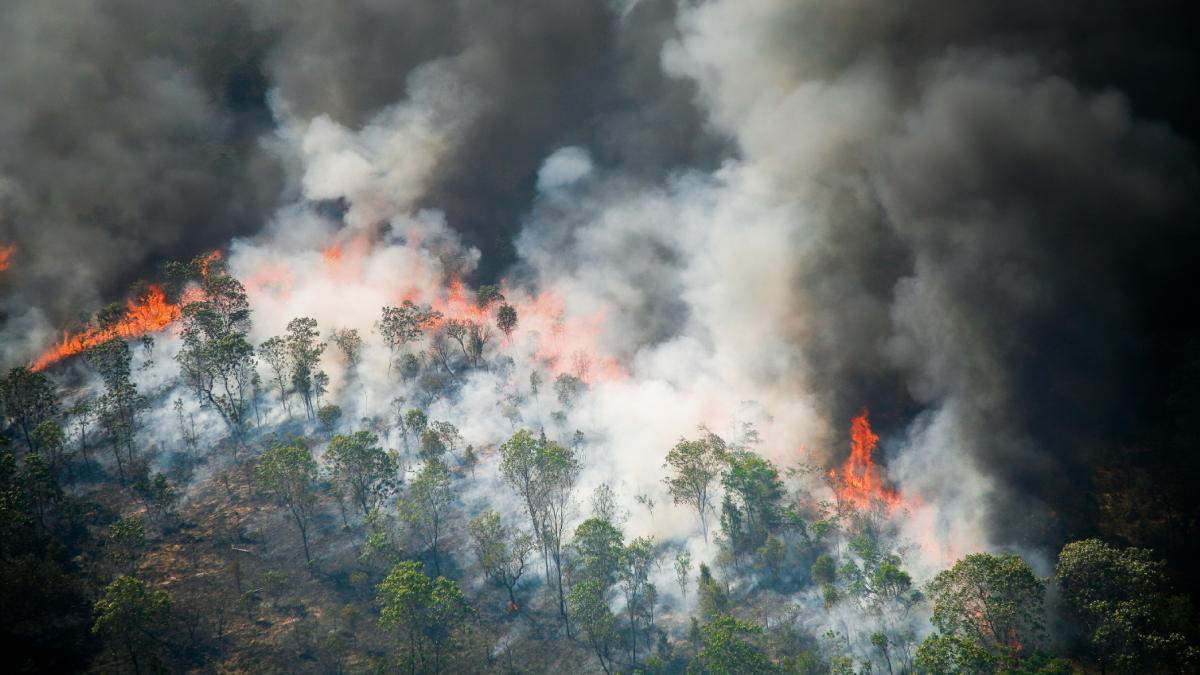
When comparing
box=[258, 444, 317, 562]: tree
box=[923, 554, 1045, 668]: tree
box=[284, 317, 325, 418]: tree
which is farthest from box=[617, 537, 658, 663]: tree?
box=[284, 317, 325, 418]: tree

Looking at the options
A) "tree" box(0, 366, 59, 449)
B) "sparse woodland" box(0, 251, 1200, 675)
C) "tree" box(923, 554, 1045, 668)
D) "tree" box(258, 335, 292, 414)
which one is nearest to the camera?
"tree" box(923, 554, 1045, 668)

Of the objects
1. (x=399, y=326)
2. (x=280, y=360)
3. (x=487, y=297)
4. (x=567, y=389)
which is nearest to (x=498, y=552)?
(x=567, y=389)

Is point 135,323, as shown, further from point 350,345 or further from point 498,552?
point 498,552

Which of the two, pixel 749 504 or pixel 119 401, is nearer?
pixel 749 504

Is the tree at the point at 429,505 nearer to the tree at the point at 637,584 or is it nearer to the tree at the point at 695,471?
the tree at the point at 637,584

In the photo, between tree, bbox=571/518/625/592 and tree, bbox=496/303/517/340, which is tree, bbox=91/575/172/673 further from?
tree, bbox=496/303/517/340

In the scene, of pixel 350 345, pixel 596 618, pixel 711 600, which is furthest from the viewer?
pixel 350 345

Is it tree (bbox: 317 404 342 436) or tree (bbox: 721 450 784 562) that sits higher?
tree (bbox: 317 404 342 436)
